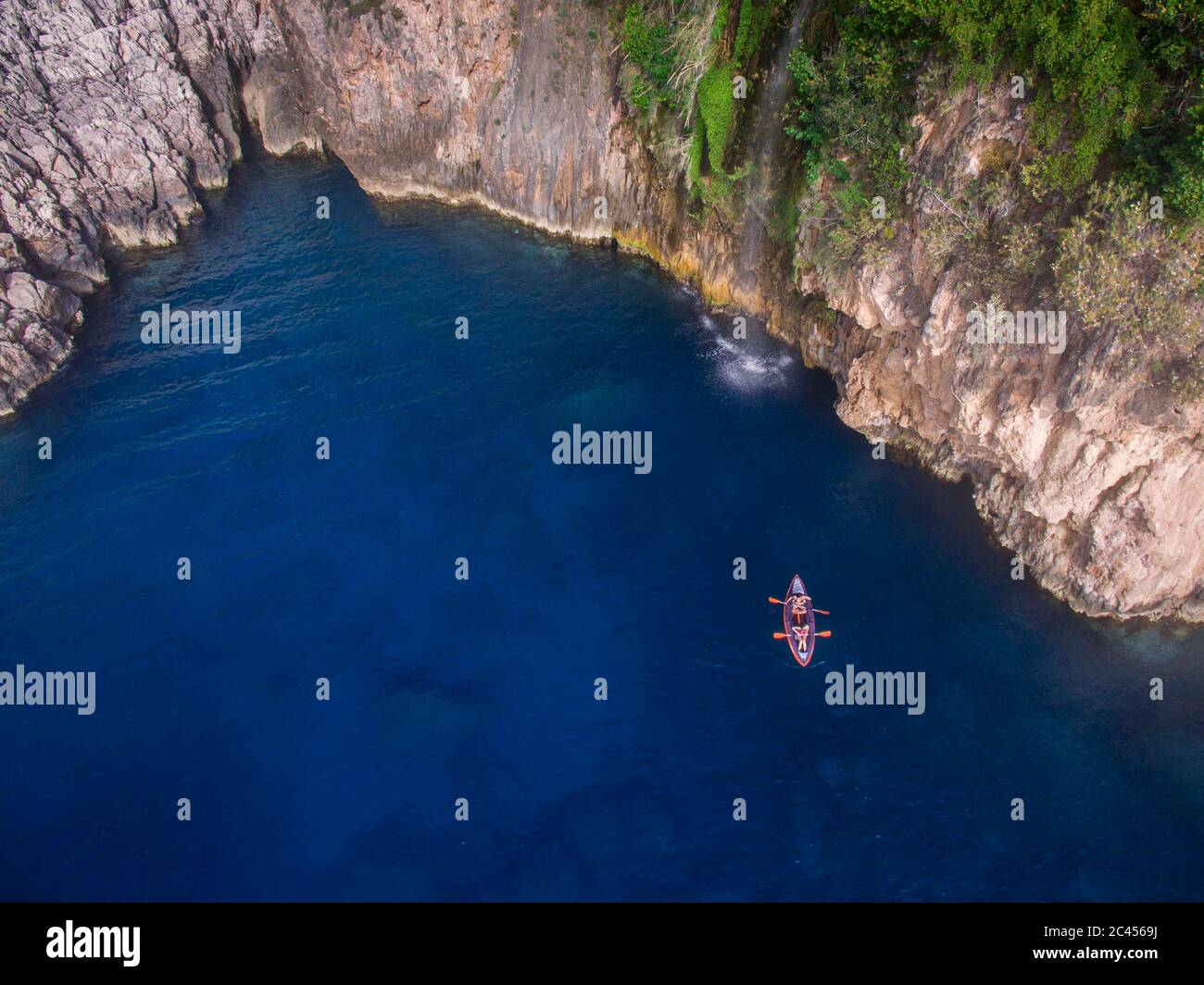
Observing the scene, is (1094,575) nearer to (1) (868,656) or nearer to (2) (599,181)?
(1) (868,656)

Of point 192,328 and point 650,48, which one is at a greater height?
point 650,48

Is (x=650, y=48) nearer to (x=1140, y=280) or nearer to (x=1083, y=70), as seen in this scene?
(x=1083, y=70)

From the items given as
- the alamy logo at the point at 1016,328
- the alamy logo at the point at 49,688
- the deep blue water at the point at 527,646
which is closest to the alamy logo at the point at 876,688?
the deep blue water at the point at 527,646

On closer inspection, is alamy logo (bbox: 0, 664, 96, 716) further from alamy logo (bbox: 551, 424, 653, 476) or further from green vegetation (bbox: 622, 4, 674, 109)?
green vegetation (bbox: 622, 4, 674, 109)

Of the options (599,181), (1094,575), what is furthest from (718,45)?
(1094,575)

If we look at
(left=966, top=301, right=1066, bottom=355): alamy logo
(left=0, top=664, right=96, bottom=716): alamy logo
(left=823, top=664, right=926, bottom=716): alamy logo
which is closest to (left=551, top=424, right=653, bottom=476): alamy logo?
(left=823, top=664, right=926, bottom=716): alamy logo

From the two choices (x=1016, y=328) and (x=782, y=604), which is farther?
(x=782, y=604)
